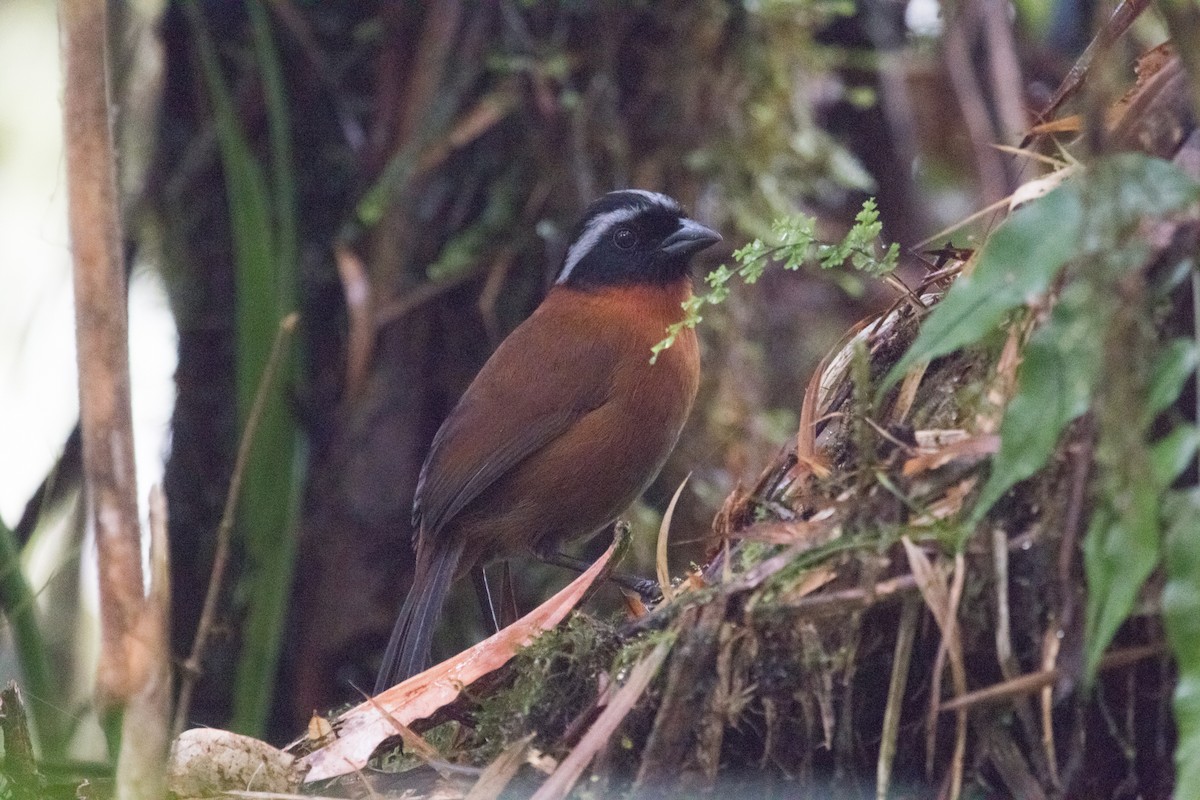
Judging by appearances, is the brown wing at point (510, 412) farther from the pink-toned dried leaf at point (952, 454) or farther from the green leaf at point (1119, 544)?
the green leaf at point (1119, 544)

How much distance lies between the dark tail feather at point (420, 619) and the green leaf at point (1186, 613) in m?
2.42

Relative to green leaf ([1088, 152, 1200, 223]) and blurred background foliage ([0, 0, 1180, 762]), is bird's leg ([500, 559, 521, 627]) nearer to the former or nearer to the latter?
blurred background foliage ([0, 0, 1180, 762])

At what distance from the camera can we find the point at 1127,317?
162cm

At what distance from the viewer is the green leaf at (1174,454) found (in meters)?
1.60

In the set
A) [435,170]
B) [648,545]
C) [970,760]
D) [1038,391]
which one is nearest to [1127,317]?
[1038,391]

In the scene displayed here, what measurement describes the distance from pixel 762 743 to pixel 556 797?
1.08 feet

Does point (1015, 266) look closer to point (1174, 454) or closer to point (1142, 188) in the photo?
point (1142, 188)

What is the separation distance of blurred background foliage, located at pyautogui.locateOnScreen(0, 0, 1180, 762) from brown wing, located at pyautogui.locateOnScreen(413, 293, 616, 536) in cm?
49

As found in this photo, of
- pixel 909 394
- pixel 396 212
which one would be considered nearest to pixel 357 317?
pixel 396 212

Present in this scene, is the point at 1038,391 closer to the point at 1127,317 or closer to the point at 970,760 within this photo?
the point at 1127,317

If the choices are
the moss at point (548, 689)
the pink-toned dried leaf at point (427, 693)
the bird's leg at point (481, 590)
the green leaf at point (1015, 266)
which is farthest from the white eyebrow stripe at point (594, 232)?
the green leaf at point (1015, 266)

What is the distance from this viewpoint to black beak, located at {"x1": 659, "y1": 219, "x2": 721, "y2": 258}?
15.1 feet

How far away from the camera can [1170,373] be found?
1.65 meters

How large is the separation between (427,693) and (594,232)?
2255mm
